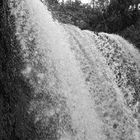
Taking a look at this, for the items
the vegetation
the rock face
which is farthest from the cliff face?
the vegetation

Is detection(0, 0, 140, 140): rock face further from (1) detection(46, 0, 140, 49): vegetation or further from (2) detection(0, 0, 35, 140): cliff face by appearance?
(1) detection(46, 0, 140, 49): vegetation

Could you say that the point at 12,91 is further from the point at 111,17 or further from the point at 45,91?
the point at 111,17

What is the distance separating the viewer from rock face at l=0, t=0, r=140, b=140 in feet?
13.2

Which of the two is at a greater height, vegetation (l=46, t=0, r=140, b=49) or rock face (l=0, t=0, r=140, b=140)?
rock face (l=0, t=0, r=140, b=140)

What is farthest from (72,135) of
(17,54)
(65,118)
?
(17,54)

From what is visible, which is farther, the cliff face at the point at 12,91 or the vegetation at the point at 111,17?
the vegetation at the point at 111,17

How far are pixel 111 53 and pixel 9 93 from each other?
A: 14.2 feet

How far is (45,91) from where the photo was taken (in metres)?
4.14

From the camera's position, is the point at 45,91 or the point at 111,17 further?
the point at 111,17

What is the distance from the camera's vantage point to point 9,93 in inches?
159

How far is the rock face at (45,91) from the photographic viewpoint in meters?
4.03

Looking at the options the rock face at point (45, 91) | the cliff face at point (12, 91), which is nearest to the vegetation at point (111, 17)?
the rock face at point (45, 91)

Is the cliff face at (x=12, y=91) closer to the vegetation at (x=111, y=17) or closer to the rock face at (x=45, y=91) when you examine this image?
the rock face at (x=45, y=91)

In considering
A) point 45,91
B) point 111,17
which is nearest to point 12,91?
point 45,91
